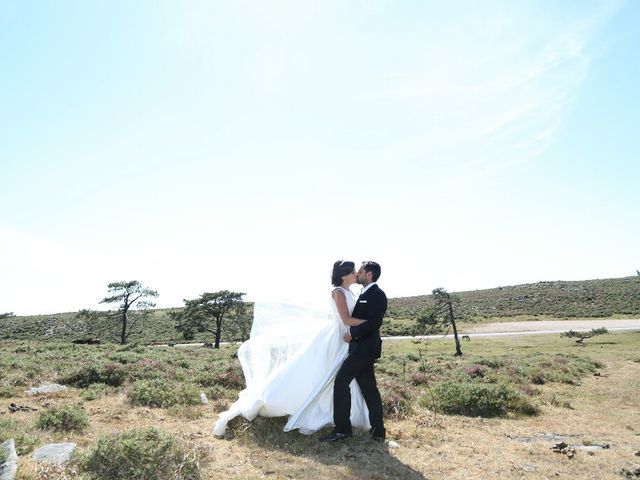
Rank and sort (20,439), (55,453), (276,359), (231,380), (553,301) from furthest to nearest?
1. (553,301)
2. (231,380)
3. (276,359)
4. (20,439)
5. (55,453)

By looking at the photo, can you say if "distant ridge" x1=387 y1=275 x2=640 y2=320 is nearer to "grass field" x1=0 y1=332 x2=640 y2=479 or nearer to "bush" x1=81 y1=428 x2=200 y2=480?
"grass field" x1=0 y1=332 x2=640 y2=479

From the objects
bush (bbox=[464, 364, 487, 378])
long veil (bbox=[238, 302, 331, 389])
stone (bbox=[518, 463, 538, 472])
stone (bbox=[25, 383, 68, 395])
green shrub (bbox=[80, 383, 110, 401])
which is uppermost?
long veil (bbox=[238, 302, 331, 389])

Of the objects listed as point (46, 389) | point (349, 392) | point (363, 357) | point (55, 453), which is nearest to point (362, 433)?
point (349, 392)

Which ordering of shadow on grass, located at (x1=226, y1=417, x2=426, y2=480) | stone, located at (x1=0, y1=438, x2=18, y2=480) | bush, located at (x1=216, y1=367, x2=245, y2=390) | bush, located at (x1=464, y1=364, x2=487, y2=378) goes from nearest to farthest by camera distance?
stone, located at (x1=0, y1=438, x2=18, y2=480), shadow on grass, located at (x1=226, y1=417, x2=426, y2=480), bush, located at (x1=216, y1=367, x2=245, y2=390), bush, located at (x1=464, y1=364, x2=487, y2=378)

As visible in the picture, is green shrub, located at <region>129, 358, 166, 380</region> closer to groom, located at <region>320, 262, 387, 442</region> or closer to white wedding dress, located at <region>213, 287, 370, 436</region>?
white wedding dress, located at <region>213, 287, 370, 436</region>

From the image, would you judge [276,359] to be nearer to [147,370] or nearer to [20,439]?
[20,439]

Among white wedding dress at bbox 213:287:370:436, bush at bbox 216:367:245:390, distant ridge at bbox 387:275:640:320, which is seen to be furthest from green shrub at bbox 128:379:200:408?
distant ridge at bbox 387:275:640:320

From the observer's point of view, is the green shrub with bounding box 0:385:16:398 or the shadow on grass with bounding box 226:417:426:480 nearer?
the shadow on grass with bounding box 226:417:426:480

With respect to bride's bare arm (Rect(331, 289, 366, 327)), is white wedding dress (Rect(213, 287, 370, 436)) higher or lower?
lower

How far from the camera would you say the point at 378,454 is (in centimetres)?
613

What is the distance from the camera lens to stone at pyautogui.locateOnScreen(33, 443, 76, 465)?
515cm

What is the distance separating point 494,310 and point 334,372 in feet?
289

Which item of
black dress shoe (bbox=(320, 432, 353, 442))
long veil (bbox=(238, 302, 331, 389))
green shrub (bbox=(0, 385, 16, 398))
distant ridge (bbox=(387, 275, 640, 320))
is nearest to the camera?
black dress shoe (bbox=(320, 432, 353, 442))

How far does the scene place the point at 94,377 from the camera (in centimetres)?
1219
